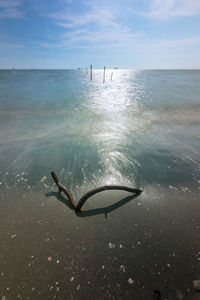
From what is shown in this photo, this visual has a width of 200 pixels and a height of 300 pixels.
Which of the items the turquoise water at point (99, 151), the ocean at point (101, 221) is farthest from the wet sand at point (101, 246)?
the turquoise water at point (99, 151)

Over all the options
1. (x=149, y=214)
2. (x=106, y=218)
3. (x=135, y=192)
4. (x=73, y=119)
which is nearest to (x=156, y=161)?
(x=135, y=192)

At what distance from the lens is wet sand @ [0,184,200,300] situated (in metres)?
2.69

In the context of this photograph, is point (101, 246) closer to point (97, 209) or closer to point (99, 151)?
point (97, 209)

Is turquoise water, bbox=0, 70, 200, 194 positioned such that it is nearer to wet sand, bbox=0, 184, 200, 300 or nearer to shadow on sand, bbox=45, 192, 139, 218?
shadow on sand, bbox=45, 192, 139, 218

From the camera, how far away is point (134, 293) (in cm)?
262

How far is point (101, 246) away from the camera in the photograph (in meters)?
3.36

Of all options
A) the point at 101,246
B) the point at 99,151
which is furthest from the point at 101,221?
the point at 99,151

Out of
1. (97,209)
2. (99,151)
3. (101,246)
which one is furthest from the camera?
(99,151)

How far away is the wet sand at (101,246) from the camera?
2.69 metres

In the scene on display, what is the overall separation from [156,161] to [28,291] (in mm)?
6200

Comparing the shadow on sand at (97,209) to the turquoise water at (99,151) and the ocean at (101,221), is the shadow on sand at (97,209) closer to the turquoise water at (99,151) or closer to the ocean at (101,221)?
the ocean at (101,221)

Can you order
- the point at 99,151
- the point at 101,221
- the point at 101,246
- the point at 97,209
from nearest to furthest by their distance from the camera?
1. the point at 101,246
2. the point at 101,221
3. the point at 97,209
4. the point at 99,151

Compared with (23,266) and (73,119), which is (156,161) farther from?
(73,119)

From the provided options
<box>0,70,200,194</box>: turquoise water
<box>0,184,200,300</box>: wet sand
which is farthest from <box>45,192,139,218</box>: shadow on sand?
<box>0,70,200,194</box>: turquoise water
